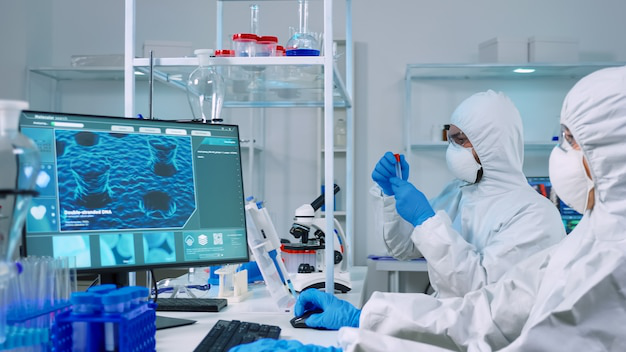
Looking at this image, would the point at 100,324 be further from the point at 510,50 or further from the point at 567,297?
the point at 510,50

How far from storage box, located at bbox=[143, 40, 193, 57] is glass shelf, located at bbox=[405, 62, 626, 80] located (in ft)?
4.49

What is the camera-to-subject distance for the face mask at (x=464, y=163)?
2.16 meters

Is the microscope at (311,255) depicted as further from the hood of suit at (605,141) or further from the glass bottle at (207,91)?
the hood of suit at (605,141)

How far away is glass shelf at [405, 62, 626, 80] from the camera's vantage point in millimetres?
3797

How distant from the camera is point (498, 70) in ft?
12.9

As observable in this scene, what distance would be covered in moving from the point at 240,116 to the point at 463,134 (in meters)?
2.25

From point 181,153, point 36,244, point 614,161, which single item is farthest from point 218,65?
point 614,161

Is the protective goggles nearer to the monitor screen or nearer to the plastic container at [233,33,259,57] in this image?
the plastic container at [233,33,259,57]

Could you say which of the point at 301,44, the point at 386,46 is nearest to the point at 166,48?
the point at 386,46

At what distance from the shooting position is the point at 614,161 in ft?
3.70

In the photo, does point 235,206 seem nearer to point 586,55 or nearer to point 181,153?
point 181,153

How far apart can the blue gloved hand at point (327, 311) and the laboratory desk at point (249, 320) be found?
0.07 feet

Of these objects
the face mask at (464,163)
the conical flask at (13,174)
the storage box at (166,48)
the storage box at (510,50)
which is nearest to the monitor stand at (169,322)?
the conical flask at (13,174)

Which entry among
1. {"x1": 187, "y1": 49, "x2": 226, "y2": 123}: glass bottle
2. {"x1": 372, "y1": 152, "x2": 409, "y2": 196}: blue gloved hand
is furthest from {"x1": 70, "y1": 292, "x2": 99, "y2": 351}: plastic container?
{"x1": 372, "y1": 152, "x2": 409, "y2": 196}: blue gloved hand
